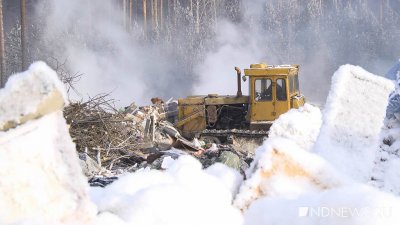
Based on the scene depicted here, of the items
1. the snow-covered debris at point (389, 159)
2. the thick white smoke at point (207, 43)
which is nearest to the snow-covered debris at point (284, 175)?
the snow-covered debris at point (389, 159)

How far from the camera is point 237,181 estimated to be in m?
2.03

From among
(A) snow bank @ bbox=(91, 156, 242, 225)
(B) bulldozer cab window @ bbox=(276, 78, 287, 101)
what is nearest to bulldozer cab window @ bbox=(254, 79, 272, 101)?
(B) bulldozer cab window @ bbox=(276, 78, 287, 101)

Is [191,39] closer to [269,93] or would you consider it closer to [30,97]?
[269,93]

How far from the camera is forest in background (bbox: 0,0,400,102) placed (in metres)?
32.0

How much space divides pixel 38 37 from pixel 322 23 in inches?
846

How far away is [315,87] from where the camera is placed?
118 ft

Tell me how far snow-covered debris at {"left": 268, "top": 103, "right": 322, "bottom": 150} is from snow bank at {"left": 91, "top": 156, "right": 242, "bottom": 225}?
0.37m

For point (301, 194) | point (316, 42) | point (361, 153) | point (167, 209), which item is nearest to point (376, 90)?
point (361, 153)

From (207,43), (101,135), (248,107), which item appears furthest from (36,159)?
(207,43)

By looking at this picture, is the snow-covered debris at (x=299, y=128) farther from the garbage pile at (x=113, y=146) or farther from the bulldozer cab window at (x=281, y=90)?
the bulldozer cab window at (x=281, y=90)

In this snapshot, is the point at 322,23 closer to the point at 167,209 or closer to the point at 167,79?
the point at 167,79

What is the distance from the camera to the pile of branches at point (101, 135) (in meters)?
9.08

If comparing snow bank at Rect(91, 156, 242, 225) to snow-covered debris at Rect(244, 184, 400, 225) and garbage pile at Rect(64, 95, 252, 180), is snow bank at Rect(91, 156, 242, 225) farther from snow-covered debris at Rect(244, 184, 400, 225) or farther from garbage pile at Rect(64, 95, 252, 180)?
garbage pile at Rect(64, 95, 252, 180)

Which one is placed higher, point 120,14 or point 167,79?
point 120,14
